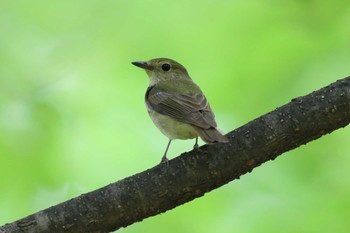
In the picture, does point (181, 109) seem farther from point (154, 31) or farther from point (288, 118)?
point (288, 118)

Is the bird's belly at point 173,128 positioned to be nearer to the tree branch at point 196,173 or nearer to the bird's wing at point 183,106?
the bird's wing at point 183,106

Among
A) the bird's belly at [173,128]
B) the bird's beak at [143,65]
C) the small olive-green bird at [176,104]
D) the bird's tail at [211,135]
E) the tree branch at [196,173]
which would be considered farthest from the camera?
the bird's beak at [143,65]

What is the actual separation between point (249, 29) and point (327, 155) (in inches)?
48.2

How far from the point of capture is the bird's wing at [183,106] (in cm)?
475

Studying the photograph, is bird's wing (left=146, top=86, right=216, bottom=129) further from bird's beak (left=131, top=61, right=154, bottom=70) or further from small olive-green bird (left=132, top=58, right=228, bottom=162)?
bird's beak (left=131, top=61, right=154, bottom=70)

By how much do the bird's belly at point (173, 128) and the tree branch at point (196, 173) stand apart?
1.01 meters

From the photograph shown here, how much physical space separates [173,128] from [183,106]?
0.22 m

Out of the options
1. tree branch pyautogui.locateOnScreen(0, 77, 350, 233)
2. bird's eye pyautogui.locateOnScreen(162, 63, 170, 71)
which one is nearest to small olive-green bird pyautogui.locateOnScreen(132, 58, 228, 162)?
bird's eye pyautogui.locateOnScreen(162, 63, 170, 71)

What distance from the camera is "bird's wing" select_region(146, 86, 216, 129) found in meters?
4.75

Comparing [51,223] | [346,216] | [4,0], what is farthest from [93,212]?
[4,0]

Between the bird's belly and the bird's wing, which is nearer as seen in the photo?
the bird's wing

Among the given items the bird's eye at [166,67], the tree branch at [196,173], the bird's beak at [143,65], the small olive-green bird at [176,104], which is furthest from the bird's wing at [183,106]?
the tree branch at [196,173]

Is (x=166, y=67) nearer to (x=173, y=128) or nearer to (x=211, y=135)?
(x=173, y=128)

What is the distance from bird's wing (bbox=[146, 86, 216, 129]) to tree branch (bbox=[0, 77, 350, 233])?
27.0 inches
